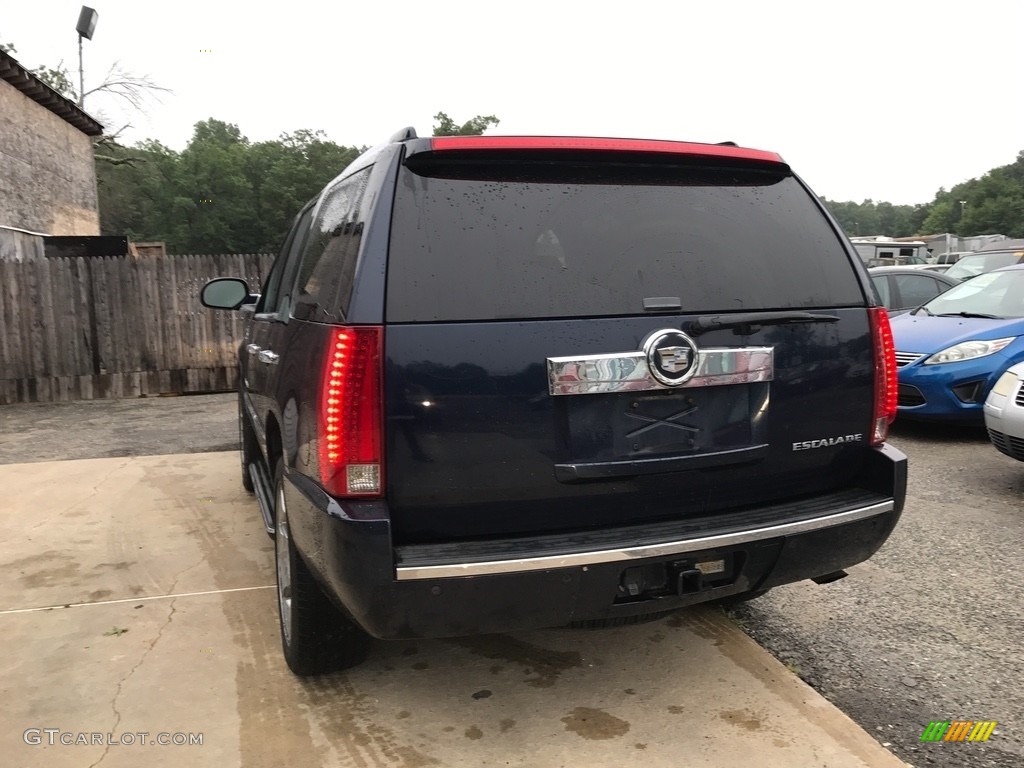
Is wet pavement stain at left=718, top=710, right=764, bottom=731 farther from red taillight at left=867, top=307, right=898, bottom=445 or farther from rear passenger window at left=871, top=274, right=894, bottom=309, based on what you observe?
rear passenger window at left=871, top=274, right=894, bottom=309

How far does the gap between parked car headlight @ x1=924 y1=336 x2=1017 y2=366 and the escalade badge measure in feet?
18.1

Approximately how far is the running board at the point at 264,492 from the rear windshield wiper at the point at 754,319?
2.14 metres

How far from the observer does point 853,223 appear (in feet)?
433

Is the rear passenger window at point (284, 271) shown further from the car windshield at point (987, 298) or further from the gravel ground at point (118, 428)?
the car windshield at point (987, 298)

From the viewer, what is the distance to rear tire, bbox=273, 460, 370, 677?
276 cm

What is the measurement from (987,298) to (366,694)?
729 centimetres

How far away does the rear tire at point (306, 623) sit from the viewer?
2.76 m

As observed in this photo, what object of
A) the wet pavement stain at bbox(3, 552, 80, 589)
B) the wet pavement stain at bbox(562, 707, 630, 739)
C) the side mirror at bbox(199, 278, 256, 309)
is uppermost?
the side mirror at bbox(199, 278, 256, 309)

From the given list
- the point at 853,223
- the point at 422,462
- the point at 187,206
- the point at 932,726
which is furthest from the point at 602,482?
the point at 853,223

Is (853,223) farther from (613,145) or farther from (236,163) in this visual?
(613,145)

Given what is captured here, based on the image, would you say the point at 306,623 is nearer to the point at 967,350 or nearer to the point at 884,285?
the point at 967,350

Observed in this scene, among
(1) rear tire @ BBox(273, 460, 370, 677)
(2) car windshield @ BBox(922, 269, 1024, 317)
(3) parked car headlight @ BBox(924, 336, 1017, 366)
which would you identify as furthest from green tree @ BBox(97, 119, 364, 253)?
(1) rear tire @ BBox(273, 460, 370, 677)

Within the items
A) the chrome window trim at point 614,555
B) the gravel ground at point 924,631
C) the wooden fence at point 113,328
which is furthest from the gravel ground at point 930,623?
the wooden fence at point 113,328

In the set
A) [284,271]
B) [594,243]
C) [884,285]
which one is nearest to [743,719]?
[594,243]
